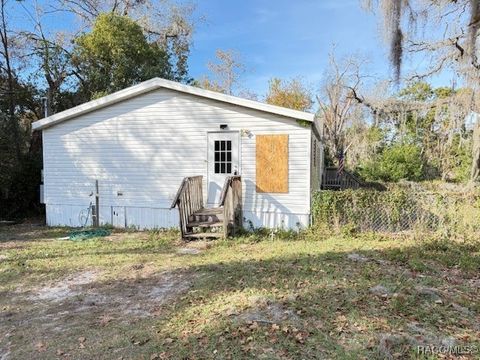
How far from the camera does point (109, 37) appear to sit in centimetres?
1427

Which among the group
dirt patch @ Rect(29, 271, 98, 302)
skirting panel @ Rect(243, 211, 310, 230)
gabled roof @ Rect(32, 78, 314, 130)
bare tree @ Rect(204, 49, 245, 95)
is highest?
bare tree @ Rect(204, 49, 245, 95)

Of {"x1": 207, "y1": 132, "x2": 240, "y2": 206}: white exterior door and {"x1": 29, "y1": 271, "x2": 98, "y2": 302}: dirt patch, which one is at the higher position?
{"x1": 207, "y1": 132, "x2": 240, "y2": 206}: white exterior door

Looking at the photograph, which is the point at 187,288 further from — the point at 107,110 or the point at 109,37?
the point at 109,37

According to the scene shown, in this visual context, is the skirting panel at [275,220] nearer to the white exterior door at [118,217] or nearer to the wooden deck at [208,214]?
the wooden deck at [208,214]

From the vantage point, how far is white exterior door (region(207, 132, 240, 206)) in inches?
324

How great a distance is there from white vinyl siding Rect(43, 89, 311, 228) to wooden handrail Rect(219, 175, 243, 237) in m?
0.23

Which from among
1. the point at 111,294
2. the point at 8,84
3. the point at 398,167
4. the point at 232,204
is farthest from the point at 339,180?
the point at 8,84

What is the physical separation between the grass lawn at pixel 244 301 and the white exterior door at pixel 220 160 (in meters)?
1.89

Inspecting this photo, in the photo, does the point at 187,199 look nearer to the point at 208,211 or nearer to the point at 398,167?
the point at 208,211

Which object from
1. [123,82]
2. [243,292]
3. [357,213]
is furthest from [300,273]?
[123,82]

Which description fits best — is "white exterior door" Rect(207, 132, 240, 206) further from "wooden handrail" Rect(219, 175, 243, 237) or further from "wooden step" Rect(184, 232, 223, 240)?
"wooden step" Rect(184, 232, 223, 240)

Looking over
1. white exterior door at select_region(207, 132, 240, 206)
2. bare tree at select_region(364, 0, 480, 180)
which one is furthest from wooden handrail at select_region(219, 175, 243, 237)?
bare tree at select_region(364, 0, 480, 180)

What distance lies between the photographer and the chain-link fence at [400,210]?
21.5 feet

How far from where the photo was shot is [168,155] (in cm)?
866
